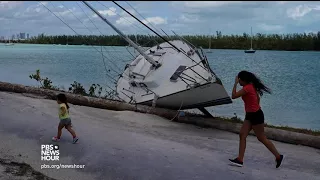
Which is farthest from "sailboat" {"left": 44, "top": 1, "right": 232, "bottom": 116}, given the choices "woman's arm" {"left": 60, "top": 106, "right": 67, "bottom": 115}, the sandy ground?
"woman's arm" {"left": 60, "top": 106, "right": 67, "bottom": 115}

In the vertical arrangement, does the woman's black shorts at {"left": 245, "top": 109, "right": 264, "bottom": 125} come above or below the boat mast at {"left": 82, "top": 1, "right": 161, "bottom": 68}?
below

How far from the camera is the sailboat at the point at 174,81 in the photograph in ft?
38.9

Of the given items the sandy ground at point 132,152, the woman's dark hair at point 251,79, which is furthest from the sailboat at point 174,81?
the woman's dark hair at point 251,79

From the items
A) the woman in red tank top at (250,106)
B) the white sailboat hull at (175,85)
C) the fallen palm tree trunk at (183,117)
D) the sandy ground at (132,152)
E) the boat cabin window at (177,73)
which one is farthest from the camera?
the boat cabin window at (177,73)

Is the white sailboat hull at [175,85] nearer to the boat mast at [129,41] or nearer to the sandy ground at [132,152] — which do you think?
the boat mast at [129,41]

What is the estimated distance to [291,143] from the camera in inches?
369

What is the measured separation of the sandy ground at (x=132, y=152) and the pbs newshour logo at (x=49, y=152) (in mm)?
81

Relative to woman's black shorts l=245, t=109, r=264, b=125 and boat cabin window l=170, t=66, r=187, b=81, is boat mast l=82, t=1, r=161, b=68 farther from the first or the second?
woman's black shorts l=245, t=109, r=264, b=125

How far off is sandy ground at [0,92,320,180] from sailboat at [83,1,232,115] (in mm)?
1631

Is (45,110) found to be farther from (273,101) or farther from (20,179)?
(273,101)

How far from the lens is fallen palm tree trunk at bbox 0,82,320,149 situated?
932 cm

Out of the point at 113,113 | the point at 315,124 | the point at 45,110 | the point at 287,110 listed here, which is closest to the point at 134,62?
the point at 113,113

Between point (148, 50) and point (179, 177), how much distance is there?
10479mm

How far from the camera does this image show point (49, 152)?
6680 millimetres
